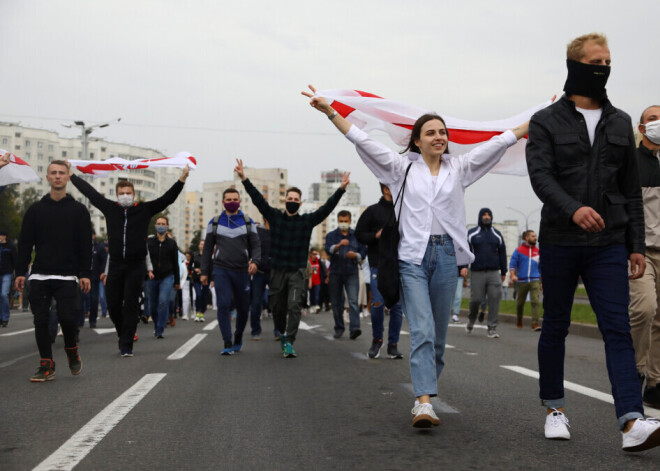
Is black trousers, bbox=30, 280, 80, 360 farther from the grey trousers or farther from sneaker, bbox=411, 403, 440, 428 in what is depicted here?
the grey trousers

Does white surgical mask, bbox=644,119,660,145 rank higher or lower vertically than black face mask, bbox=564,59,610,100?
lower

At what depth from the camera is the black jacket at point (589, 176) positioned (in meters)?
4.65

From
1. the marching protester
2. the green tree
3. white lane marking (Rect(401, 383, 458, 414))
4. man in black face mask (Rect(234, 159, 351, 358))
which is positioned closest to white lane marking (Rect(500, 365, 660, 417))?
white lane marking (Rect(401, 383, 458, 414))

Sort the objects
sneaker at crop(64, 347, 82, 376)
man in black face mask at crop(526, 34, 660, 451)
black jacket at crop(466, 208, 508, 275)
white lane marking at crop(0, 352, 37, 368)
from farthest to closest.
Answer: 1. black jacket at crop(466, 208, 508, 275)
2. white lane marking at crop(0, 352, 37, 368)
3. sneaker at crop(64, 347, 82, 376)
4. man in black face mask at crop(526, 34, 660, 451)

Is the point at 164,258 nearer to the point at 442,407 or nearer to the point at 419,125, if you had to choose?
the point at 442,407

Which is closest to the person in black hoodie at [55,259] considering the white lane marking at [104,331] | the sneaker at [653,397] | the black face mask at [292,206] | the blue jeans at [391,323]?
the black face mask at [292,206]

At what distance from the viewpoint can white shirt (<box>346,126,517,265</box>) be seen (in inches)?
217

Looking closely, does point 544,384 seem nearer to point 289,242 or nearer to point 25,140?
point 289,242

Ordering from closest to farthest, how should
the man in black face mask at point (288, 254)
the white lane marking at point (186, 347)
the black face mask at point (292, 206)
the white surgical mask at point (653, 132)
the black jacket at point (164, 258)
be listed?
1. the white surgical mask at point (653, 132)
2. the white lane marking at point (186, 347)
3. the man in black face mask at point (288, 254)
4. the black face mask at point (292, 206)
5. the black jacket at point (164, 258)

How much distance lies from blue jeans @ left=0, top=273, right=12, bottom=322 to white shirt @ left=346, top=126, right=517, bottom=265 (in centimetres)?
1475

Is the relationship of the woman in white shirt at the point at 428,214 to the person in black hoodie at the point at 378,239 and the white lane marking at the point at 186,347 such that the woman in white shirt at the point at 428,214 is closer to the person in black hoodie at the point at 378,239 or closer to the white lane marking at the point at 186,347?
the person in black hoodie at the point at 378,239

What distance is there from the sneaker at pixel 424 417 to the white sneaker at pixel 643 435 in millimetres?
1227

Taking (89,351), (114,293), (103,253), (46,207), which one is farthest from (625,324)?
(103,253)

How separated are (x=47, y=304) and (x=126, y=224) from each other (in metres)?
2.25
